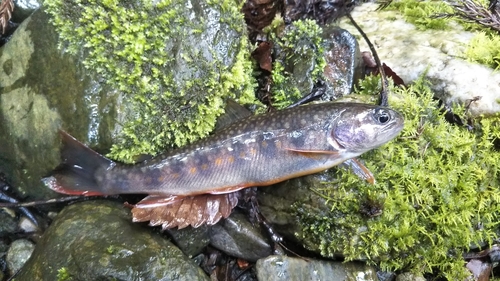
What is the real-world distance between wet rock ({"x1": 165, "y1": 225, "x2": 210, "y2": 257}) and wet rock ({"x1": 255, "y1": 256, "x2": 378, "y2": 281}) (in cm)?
62

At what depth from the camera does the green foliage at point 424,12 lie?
470 centimetres

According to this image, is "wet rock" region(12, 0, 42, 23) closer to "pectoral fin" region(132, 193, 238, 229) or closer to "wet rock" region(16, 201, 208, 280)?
"wet rock" region(16, 201, 208, 280)

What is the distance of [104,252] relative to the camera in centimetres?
333

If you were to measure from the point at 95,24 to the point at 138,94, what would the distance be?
0.78 metres

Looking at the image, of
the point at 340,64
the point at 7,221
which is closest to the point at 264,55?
the point at 340,64

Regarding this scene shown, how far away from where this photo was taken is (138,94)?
380 centimetres

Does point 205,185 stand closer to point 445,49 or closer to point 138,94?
point 138,94

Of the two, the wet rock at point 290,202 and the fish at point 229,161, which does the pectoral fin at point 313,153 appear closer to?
the fish at point 229,161

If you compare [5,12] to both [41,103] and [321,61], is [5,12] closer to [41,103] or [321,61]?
[41,103]

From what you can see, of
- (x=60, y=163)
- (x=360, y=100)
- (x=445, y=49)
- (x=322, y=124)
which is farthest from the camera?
(x=445, y=49)

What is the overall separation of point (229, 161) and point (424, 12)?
3143mm

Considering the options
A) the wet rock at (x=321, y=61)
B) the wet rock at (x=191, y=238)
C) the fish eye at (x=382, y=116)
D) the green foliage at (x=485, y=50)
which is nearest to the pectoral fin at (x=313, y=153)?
the fish eye at (x=382, y=116)

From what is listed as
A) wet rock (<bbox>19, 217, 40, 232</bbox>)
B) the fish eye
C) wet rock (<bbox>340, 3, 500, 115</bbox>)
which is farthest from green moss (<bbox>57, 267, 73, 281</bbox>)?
wet rock (<bbox>340, 3, 500, 115</bbox>)

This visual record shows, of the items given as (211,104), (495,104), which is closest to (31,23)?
(211,104)
